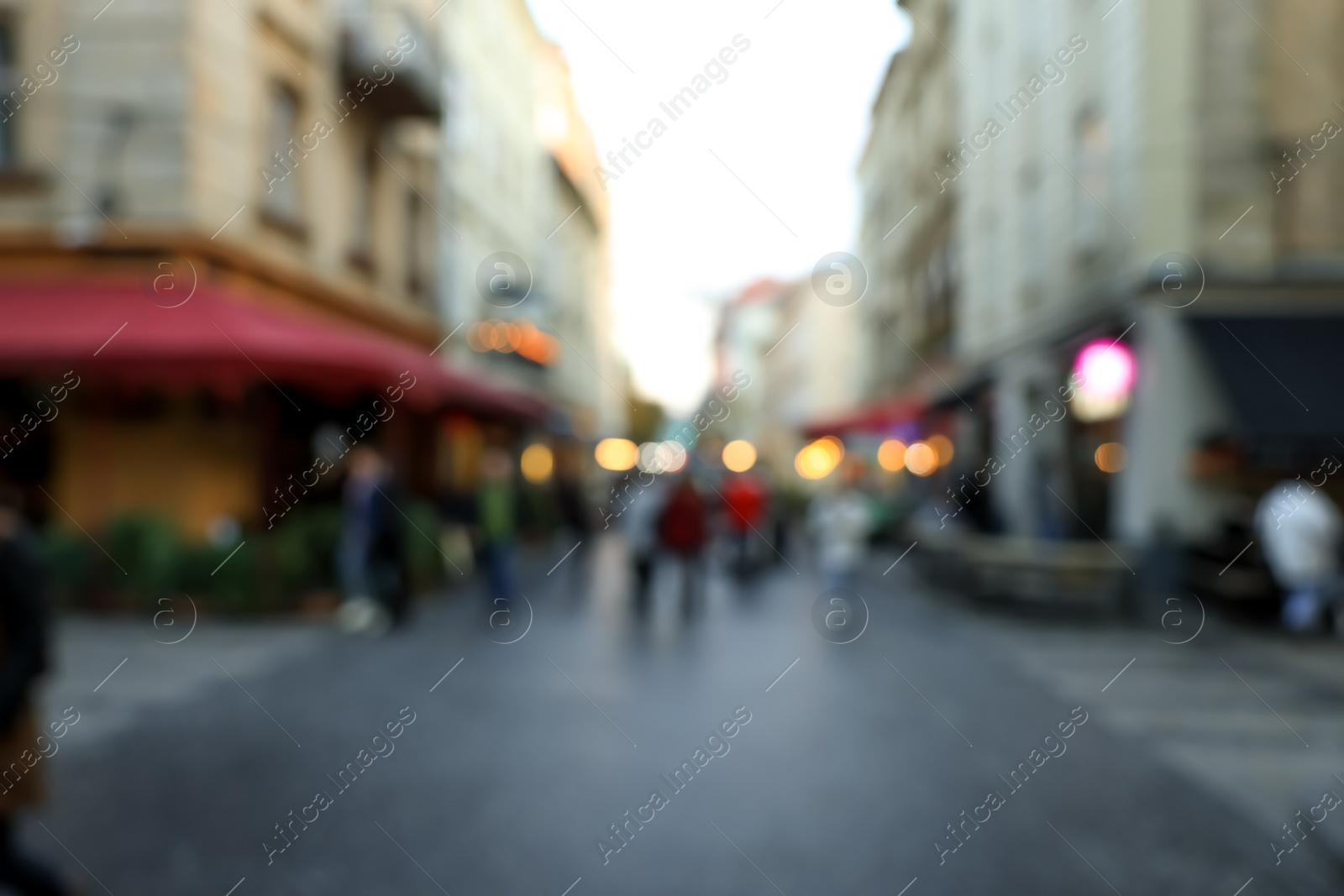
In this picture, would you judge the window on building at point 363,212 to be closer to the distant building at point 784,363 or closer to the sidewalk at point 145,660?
the sidewalk at point 145,660

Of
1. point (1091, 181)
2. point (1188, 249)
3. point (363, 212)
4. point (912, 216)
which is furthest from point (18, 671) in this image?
point (912, 216)

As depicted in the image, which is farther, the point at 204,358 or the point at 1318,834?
the point at 204,358

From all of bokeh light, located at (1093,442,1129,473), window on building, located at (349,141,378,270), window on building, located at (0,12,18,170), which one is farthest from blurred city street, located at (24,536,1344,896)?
window on building, located at (349,141,378,270)

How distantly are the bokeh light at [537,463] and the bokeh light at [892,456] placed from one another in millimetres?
9421

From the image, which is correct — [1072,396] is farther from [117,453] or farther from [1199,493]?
[117,453]

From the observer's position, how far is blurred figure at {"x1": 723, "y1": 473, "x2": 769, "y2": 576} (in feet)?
56.3

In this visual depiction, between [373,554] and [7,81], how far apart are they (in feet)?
26.0

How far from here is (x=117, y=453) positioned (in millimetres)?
13453

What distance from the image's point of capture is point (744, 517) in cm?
1719

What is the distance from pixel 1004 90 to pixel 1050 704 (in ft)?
50.0

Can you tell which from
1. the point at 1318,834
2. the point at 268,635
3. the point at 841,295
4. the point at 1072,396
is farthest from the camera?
the point at 841,295

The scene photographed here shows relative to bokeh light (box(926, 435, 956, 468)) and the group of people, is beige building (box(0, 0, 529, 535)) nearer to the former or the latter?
the group of people

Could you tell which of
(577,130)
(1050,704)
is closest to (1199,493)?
(1050,704)

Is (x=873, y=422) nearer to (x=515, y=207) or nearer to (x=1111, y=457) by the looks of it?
(x=1111, y=457)
